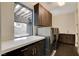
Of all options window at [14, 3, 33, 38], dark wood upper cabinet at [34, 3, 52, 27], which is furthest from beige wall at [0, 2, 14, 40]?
dark wood upper cabinet at [34, 3, 52, 27]

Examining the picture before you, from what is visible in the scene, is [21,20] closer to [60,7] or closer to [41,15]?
[41,15]

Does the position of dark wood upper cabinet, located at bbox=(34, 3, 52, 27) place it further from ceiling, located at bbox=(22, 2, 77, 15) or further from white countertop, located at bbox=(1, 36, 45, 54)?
white countertop, located at bbox=(1, 36, 45, 54)

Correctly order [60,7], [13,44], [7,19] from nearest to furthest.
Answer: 1. [13,44]
2. [60,7]
3. [7,19]

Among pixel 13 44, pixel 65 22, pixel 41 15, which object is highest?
pixel 41 15

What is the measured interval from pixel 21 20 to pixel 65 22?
674 millimetres

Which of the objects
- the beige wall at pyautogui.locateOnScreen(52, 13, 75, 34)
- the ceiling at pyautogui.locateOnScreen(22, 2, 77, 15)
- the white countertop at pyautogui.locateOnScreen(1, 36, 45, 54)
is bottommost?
the white countertop at pyautogui.locateOnScreen(1, 36, 45, 54)

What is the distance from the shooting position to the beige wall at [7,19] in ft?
5.80

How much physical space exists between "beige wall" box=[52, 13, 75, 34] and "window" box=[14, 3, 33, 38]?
0.45 meters

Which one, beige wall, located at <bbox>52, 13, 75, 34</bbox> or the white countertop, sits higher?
beige wall, located at <bbox>52, 13, 75, 34</bbox>

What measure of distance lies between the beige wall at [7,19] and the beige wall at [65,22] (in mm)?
746

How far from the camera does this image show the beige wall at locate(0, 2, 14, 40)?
5.80ft

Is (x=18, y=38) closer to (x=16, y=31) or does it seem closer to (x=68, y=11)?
(x=16, y=31)

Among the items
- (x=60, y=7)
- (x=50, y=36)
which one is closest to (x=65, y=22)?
(x=60, y=7)

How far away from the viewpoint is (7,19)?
186cm
